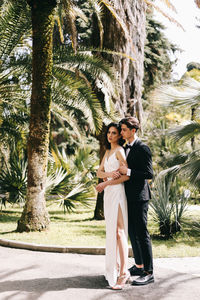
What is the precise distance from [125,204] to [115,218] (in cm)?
24

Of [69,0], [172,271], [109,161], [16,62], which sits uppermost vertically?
[69,0]

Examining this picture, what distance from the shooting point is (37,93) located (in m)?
9.50

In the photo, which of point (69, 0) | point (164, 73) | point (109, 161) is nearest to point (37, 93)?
point (69, 0)

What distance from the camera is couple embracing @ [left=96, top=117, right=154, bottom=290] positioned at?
489 cm

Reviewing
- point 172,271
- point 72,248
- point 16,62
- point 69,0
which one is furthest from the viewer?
point 16,62

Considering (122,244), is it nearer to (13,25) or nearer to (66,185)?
(66,185)

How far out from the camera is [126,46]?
1220 cm

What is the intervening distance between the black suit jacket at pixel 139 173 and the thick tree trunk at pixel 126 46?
6.82 meters

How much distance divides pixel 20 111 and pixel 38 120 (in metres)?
5.16

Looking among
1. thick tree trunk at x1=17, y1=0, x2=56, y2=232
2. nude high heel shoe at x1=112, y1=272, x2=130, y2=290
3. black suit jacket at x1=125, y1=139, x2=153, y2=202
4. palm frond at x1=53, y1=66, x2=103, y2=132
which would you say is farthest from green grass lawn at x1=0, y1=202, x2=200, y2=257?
palm frond at x1=53, y1=66, x2=103, y2=132

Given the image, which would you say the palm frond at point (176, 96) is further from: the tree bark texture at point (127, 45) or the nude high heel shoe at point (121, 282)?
the nude high heel shoe at point (121, 282)

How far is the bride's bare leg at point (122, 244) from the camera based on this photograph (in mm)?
4848

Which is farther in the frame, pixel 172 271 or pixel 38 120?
pixel 38 120

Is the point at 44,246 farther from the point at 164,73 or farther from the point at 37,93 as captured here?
the point at 164,73
